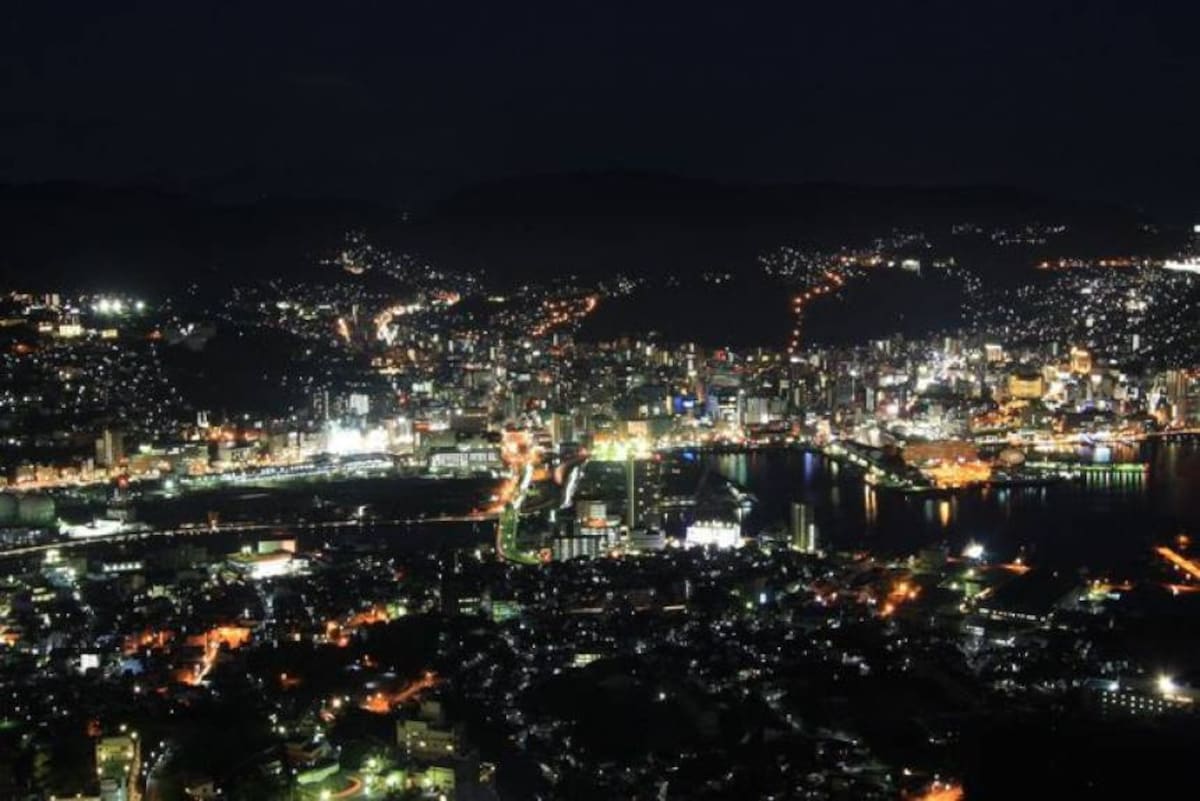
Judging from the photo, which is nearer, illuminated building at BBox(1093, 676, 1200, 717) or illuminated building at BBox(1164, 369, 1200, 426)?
illuminated building at BBox(1093, 676, 1200, 717)

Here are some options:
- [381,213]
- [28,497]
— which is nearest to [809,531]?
[28,497]

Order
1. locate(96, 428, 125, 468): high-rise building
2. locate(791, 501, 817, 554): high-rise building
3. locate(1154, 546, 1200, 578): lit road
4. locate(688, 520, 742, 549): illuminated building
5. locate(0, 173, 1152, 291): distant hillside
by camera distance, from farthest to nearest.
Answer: locate(0, 173, 1152, 291): distant hillside → locate(96, 428, 125, 468): high-rise building → locate(688, 520, 742, 549): illuminated building → locate(791, 501, 817, 554): high-rise building → locate(1154, 546, 1200, 578): lit road

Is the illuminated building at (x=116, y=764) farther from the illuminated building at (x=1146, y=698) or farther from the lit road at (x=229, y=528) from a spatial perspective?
the lit road at (x=229, y=528)

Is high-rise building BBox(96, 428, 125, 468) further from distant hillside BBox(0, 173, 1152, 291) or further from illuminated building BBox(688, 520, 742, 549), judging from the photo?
distant hillside BBox(0, 173, 1152, 291)

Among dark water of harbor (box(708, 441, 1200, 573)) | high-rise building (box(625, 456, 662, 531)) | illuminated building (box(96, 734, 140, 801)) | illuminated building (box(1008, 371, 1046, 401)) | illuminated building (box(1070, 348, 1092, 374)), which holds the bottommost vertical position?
illuminated building (box(96, 734, 140, 801))

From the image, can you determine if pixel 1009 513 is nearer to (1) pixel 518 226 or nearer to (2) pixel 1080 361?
(2) pixel 1080 361

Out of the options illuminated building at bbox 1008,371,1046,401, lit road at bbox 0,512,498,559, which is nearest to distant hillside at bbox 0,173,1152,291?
illuminated building at bbox 1008,371,1046,401

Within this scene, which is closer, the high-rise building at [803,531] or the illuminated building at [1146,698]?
the illuminated building at [1146,698]

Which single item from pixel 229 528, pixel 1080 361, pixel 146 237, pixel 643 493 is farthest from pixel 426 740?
pixel 146 237

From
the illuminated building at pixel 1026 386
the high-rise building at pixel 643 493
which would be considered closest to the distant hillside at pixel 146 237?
the high-rise building at pixel 643 493
